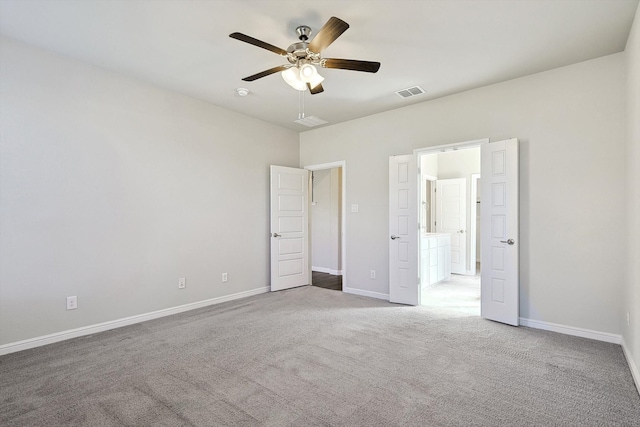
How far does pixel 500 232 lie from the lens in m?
3.60

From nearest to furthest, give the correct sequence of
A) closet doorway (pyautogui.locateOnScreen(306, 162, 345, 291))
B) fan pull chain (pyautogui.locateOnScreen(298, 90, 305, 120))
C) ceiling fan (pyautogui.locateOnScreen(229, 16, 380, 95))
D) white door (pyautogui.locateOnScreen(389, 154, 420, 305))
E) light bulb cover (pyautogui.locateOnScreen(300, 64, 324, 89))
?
1. ceiling fan (pyautogui.locateOnScreen(229, 16, 380, 95))
2. light bulb cover (pyautogui.locateOnScreen(300, 64, 324, 89))
3. fan pull chain (pyautogui.locateOnScreen(298, 90, 305, 120))
4. white door (pyautogui.locateOnScreen(389, 154, 420, 305))
5. closet doorway (pyautogui.locateOnScreen(306, 162, 345, 291))

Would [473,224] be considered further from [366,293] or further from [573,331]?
[573,331]

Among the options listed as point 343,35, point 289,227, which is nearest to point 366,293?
point 289,227

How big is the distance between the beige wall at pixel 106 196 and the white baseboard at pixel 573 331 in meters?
3.84

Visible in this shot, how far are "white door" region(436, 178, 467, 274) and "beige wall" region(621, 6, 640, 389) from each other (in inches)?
152

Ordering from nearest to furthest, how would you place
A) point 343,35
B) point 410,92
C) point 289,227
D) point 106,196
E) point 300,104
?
point 343,35
point 106,196
point 410,92
point 300,104
point 289,227

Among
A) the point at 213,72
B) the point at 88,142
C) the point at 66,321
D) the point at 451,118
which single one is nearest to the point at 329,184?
the point at 451,118

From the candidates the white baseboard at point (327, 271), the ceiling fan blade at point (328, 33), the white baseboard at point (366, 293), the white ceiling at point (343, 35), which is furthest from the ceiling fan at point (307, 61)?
the white baseboard at point (327, 271)

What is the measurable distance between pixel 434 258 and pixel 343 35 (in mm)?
4052

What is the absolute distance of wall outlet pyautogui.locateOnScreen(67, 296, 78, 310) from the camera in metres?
3.12

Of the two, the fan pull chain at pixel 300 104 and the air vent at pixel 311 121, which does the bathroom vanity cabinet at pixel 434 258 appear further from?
the fan pull chain at pixel 300 104

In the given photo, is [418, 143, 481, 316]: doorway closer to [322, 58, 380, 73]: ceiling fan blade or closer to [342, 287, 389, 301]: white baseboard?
[342, 287, 389, 301]: white baseboard

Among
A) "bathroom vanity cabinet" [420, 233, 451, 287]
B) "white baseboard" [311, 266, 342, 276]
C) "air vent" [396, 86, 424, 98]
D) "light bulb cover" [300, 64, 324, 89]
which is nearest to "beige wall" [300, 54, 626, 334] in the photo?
"air vent" [396, 86, 424, 98]

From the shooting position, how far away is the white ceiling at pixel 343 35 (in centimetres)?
237
